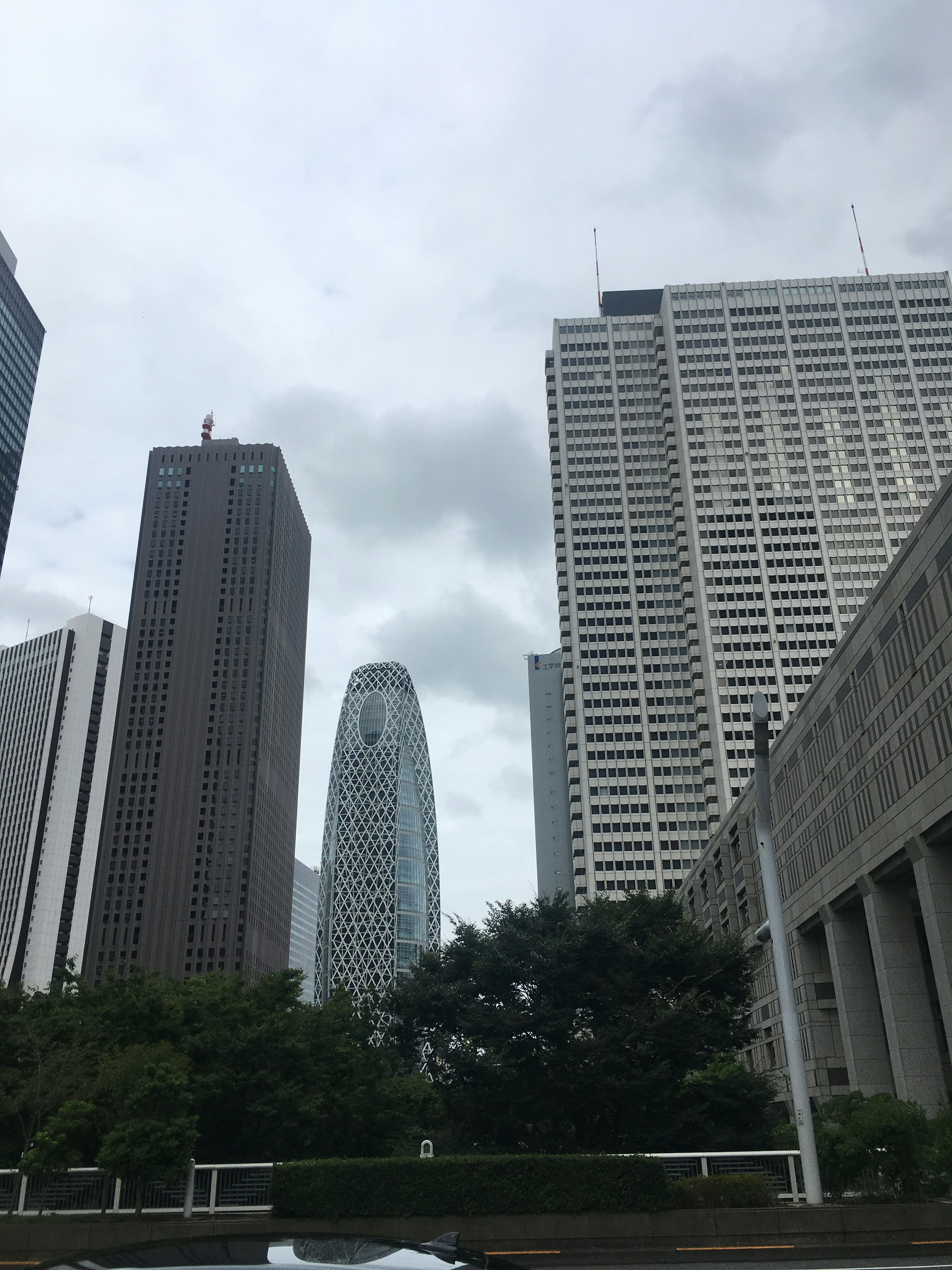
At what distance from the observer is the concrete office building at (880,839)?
151 feet

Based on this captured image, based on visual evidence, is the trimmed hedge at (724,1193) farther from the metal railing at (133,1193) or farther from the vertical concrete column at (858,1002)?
the vertical concrete column at (858,1002)

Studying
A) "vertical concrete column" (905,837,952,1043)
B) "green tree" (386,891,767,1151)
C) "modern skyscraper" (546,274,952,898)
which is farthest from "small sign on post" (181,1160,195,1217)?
"modern skyscraper" (546,274,952,898)

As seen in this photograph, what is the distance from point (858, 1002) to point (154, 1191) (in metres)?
48.9

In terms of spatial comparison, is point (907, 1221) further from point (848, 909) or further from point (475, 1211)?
point (848, 909)

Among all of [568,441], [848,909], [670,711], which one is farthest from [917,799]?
[568,441]

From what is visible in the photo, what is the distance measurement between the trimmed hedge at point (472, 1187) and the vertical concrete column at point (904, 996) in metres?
36.7

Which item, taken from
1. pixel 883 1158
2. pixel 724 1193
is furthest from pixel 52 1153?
pixel 883 1158

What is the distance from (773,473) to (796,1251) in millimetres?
136890

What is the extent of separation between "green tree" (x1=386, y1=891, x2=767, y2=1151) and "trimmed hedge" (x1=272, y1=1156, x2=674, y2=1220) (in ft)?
43.3

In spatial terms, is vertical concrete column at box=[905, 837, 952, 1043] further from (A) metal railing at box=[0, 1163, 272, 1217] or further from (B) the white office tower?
(B) the white office tower

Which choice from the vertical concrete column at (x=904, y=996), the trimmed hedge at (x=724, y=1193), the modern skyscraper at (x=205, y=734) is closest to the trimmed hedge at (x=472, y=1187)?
the trimmed hedge at (x=724, y=1193)

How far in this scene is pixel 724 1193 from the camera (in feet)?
64.6

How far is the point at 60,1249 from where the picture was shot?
18.8m

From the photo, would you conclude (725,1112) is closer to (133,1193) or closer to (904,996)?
(133,1193)
